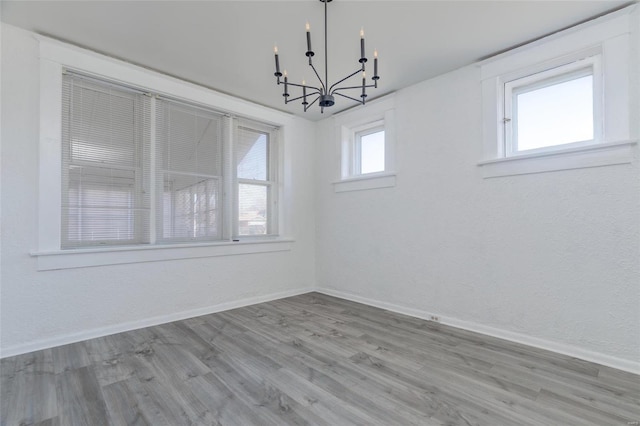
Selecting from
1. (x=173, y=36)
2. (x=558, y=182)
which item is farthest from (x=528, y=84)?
(x=173, y=36)

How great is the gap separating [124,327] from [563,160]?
4.27 meters

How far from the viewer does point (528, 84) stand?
2.72 metres

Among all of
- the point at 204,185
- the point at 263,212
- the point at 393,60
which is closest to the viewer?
the point at 393,60

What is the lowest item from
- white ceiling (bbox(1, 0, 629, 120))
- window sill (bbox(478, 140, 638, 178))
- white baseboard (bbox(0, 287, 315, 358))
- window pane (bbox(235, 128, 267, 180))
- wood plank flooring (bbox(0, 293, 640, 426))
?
wood plank flooring (bbox(0, 293, 640, 426))

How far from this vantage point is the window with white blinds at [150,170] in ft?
9.07

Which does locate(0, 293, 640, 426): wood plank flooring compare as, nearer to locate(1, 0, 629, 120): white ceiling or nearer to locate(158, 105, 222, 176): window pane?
locate(158, 105, 222, 176): window pane

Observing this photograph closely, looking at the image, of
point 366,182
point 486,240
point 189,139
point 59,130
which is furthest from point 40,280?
point 486,240

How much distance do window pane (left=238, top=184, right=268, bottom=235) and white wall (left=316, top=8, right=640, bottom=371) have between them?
1.12m

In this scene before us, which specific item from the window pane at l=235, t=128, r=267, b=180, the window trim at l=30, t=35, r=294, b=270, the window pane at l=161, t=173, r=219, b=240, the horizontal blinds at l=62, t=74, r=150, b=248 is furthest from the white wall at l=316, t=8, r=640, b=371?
the horizontal blinds at l=62, t=74, r=150, b=248

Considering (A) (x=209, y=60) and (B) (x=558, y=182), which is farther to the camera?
(A) (x=209, y=60)

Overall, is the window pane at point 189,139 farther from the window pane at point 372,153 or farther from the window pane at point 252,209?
the window pane at point 372,153

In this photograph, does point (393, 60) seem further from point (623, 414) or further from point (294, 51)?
point (623, 414)

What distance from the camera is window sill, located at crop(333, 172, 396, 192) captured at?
12.0 ft

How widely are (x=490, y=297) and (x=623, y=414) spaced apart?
1.20m
